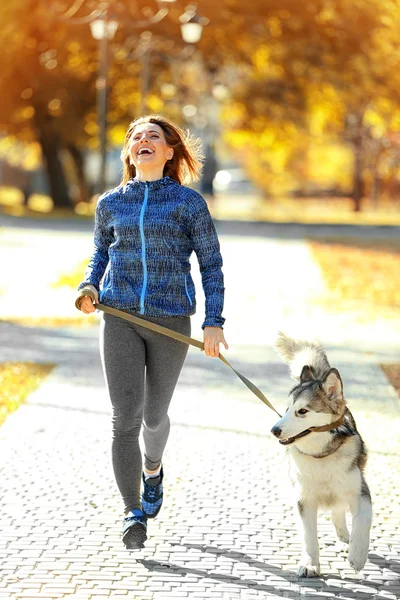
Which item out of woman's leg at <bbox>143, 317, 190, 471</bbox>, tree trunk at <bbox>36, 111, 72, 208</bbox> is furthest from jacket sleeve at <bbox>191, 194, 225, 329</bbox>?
tree trunk at <bbox>36, 111, 72, 208</bbox>

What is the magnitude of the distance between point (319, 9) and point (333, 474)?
3867cm

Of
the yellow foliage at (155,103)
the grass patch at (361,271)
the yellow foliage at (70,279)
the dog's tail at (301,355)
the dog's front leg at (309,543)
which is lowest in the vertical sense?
the yellow foliage at (70,279)

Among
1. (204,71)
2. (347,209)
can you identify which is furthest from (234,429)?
(347,209)

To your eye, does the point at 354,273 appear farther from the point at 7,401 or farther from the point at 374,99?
the point at 374,99

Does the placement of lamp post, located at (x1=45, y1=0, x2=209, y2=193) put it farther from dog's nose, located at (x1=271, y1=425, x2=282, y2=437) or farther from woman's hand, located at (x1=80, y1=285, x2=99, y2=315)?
dog's nose, located at (x1=271, y1=425, x2=282, y2=437)

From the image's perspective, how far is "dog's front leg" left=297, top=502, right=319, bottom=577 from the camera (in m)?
5.00

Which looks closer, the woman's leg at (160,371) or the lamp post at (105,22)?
the woman's leg at (160,371)

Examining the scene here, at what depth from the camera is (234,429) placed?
26.5 ft

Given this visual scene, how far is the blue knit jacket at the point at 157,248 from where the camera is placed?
5164mm

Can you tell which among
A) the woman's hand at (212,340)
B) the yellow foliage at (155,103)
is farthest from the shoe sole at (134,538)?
the yellow foliage at (155,103)

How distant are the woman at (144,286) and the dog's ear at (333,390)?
1.72 feet

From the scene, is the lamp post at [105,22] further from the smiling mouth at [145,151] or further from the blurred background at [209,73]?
the smiling mouth at [145,151]

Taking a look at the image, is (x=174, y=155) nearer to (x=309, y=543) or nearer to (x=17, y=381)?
(x=309, y=543)

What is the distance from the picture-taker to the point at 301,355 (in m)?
5.36
